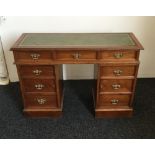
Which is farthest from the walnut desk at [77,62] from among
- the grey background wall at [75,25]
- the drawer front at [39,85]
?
→ the grey background wall at [75,25]

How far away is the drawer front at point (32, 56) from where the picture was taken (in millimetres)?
1493

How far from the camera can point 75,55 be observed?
149 centimetres

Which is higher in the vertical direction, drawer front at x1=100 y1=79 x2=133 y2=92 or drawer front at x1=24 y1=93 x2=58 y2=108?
drawer front at x1=100 y1=79 x2=133 y2=92

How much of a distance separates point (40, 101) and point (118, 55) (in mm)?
793

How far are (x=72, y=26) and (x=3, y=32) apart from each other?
0.73 m

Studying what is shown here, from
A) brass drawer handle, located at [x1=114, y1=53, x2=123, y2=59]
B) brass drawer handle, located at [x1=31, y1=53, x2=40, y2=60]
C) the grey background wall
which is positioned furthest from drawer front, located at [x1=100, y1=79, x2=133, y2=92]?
the grey background wall

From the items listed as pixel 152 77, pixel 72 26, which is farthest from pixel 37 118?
pixel 152 77

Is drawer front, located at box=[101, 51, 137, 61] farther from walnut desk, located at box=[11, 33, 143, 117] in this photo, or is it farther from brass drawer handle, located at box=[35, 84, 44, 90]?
brass drawer handle, located at box=[35, 84, 44, 90]

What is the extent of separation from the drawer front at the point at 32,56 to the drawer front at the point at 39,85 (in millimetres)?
192

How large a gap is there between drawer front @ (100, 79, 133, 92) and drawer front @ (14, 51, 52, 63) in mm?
494

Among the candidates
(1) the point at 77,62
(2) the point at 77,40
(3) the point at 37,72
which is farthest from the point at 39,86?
(2) the point at 77,40

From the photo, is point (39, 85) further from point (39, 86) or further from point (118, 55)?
point (118, 55)

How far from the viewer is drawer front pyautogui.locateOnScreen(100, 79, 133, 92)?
5.30ft

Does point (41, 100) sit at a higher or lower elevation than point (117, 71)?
lower
